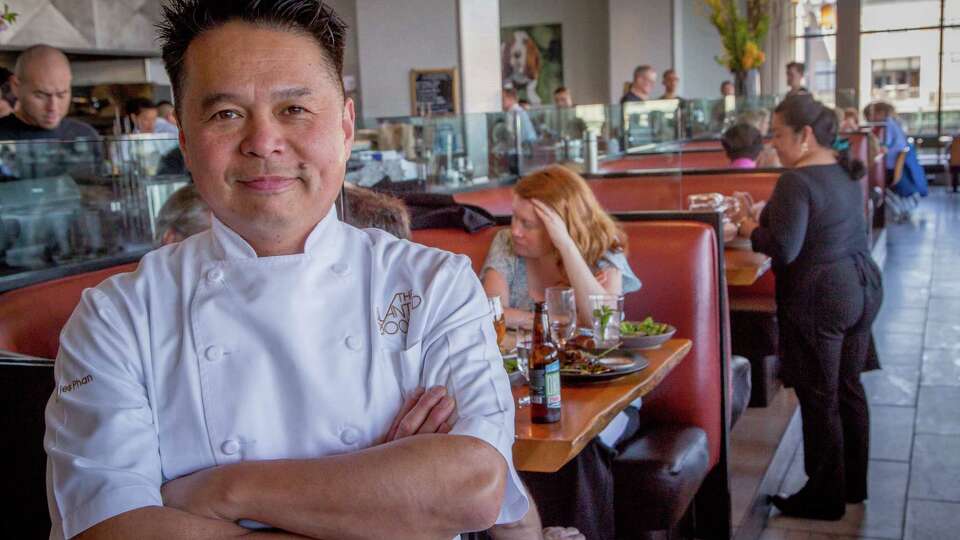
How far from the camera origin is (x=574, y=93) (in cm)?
1603

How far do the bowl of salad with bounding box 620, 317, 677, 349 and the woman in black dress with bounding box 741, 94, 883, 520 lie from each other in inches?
33.1

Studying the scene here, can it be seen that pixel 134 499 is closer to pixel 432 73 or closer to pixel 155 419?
pixel 155 419

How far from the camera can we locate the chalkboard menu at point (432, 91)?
1036 cm

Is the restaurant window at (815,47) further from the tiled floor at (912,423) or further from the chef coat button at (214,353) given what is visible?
the chef coat button at (214,353)

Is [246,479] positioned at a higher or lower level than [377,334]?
lower

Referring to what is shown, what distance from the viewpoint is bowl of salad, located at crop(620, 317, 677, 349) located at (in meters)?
2.85

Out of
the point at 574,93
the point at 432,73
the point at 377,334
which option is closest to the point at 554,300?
the point at 377,334

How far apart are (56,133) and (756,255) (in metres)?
3.21

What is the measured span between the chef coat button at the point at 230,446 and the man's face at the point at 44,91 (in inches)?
144

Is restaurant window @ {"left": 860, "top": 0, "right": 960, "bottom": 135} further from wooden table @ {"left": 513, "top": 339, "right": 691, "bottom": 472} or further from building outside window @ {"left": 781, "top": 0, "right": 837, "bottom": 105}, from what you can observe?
wooden table @ {"left": 513, "top": 339, "right": 691, "bottom": 472}

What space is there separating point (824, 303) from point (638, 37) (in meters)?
11.8

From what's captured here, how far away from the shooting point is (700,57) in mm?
15742

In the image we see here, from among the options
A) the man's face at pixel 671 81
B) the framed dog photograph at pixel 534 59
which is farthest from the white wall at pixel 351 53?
the framed dog photograph at pixel 534 59

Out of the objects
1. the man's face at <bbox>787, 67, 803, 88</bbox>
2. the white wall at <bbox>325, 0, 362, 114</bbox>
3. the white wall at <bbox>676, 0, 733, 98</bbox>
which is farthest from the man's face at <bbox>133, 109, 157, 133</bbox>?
the white wall at <bbox>676, 0, 733, 98</bbox>
